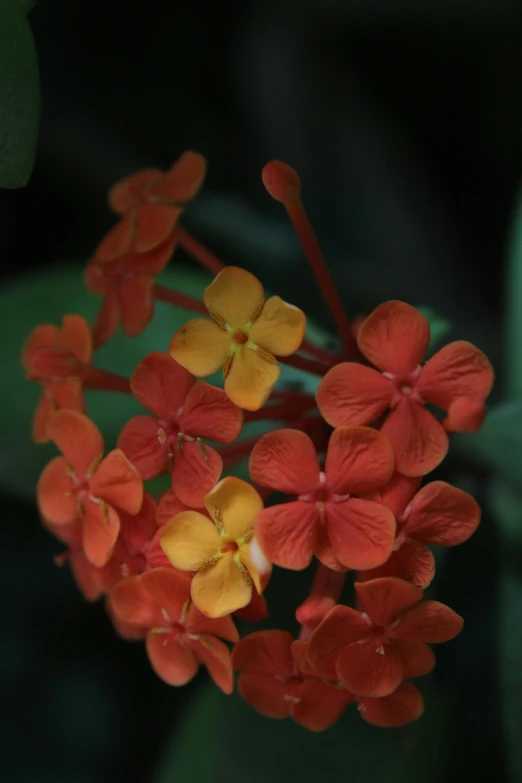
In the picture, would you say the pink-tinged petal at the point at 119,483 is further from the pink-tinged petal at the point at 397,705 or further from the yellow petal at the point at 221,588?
the pink-tinged petal at the point at 397,705

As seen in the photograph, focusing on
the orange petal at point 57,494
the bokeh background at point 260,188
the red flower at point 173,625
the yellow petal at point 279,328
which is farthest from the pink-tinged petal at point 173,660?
the bokeh background at point 260,188

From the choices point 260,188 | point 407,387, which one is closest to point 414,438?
point 407,387

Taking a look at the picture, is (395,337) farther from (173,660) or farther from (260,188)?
(260,188)

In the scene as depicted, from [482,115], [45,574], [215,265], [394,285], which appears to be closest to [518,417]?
[215,265]

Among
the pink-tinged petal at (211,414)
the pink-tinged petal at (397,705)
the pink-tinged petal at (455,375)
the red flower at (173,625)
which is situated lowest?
the red flower at (173,625)

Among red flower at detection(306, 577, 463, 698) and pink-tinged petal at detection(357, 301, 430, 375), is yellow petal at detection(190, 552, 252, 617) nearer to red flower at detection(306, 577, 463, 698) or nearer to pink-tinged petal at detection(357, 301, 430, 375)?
red flower at detection(306, 577, 463, 698)

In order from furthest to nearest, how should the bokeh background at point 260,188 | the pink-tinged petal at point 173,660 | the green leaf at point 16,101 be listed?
the bokeh background at point 260,188
the pink-tinged petal at point 173,660
the green leaf at point 16,101
